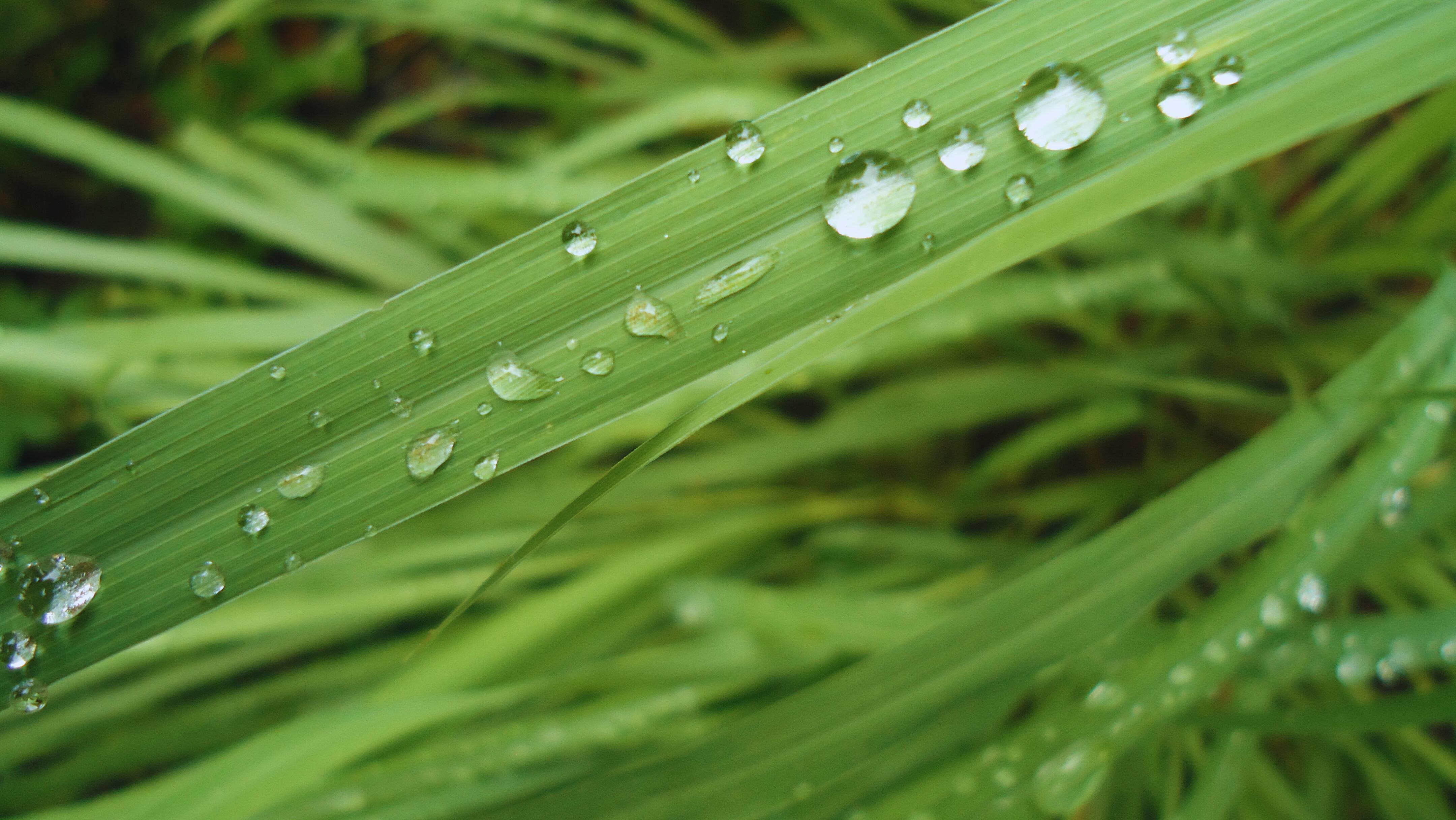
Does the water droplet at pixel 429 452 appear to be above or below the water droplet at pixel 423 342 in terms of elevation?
below

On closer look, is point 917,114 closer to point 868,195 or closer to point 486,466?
point 868,195

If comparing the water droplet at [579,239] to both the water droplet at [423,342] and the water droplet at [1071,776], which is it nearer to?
the water droplet at [423,342]

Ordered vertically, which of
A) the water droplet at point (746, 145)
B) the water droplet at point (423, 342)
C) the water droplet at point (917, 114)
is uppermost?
the water droplet at point (746, 145)

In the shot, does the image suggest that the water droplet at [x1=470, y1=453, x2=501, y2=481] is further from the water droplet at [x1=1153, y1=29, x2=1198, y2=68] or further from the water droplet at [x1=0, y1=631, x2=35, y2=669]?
the water droplet at [x1=1153, y1=29, x2=1198, y2=68]

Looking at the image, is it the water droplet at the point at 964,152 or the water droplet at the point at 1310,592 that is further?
the water droplet at the point at 1310,592

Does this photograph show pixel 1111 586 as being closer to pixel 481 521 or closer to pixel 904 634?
pixel 904 634

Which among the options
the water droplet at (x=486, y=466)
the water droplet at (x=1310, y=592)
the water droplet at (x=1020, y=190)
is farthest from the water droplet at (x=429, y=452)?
the water droplet at (x=1310, y=592)
